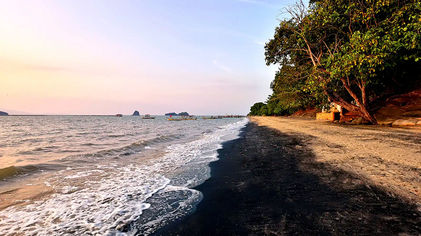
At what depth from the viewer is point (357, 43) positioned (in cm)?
1127

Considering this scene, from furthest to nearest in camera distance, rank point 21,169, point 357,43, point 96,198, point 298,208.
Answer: point 357,43 → point 21,169 → point 96,198 → point 298,208

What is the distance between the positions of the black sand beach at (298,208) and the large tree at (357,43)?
34.7ft

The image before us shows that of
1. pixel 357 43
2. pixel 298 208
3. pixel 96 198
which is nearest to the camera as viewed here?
pixel 298 208

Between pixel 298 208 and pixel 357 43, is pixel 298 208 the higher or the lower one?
the lower one

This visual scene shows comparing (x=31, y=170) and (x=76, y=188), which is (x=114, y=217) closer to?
(x=76, y=188)

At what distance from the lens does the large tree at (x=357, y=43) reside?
36.2 ft

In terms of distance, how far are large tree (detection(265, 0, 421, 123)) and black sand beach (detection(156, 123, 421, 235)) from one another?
34.7 feet

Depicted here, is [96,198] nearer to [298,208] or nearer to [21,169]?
[298,208]

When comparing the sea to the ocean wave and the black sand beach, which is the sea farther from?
the black sand beach

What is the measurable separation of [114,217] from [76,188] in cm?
260

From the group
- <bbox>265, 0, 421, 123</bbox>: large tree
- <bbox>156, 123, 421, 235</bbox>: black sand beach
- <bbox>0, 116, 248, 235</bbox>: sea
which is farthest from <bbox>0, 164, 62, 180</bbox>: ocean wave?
<bbox>265, 0, 421, 123</bbox>: large tree

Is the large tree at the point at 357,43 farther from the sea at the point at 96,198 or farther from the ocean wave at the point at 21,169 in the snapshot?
the ocean wave at the point at 21,169

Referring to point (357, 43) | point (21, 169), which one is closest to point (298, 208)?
point (21, 169)

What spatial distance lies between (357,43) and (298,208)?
514 inches
